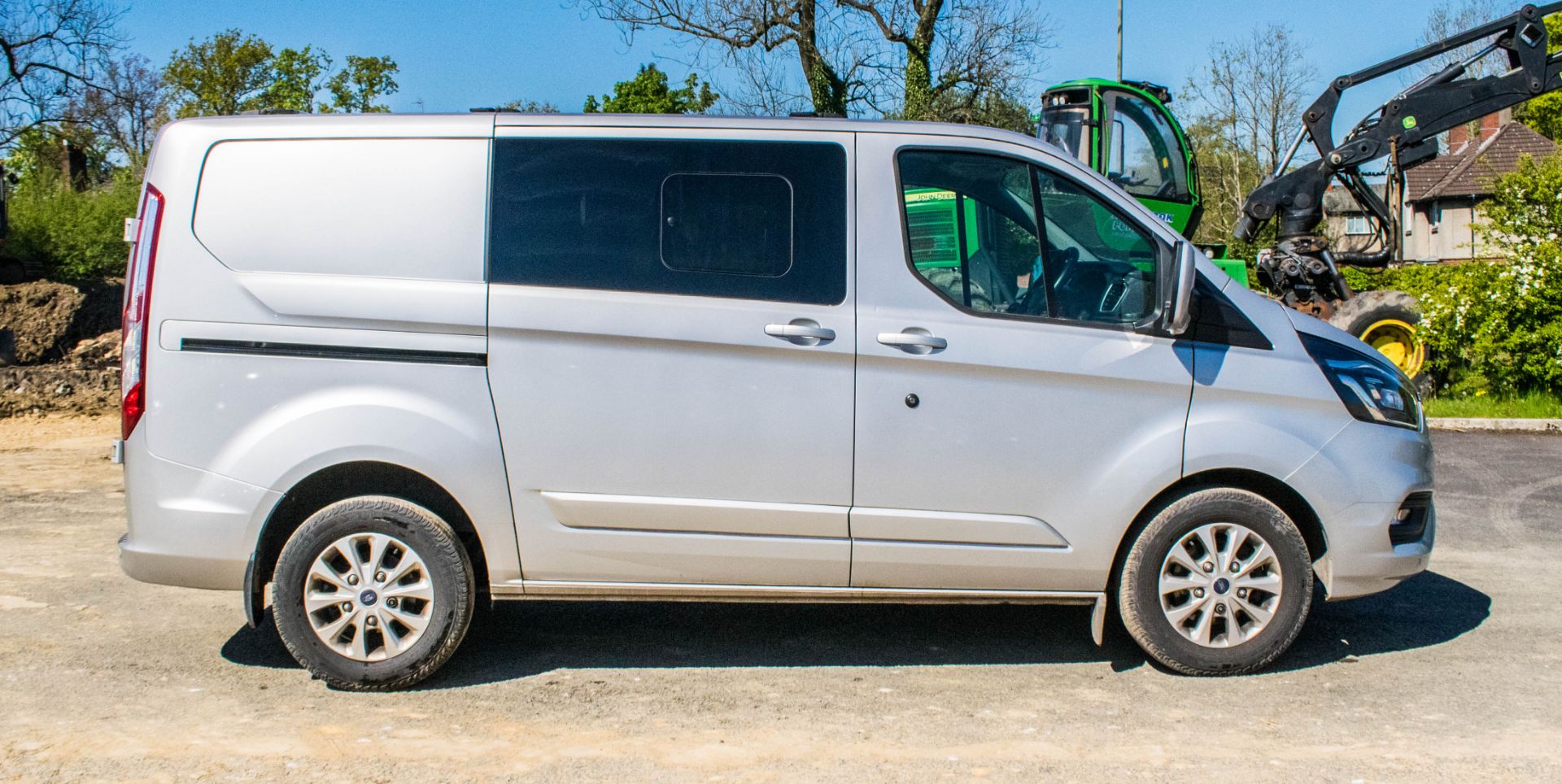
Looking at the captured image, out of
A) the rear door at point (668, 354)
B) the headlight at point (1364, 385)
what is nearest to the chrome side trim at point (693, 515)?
the rear door at point (668, 354)

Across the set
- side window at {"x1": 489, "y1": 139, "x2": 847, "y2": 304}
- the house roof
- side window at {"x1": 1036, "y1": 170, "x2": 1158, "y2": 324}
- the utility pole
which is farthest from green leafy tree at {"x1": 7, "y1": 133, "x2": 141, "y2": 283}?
the house roof

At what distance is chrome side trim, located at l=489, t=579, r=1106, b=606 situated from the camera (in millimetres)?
4965

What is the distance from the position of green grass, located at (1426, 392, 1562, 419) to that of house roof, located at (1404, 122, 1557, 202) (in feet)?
127

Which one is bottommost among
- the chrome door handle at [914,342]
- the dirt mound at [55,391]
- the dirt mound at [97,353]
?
the dirt mound at [55,391]

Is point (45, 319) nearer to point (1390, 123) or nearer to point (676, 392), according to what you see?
point (676, 392)

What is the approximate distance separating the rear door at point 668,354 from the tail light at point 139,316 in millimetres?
1228

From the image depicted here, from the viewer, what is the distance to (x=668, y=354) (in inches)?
190

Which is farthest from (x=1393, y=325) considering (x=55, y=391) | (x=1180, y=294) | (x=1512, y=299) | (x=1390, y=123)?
(x=55, y=391)

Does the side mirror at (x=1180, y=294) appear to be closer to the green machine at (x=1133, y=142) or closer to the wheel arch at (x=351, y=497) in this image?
the wheel arch at (x=351, y=497)

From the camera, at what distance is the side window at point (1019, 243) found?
4984mm

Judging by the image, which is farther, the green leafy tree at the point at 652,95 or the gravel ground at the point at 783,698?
the green leafy tree at the point at 652,95

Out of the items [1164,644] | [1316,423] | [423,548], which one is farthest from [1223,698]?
[423,548]

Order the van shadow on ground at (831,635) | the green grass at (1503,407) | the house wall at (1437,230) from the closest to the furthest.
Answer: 1. the van shadow on ground at (831,635)
2. the green grass at (1503,407)
3. the house wall at (1437,230)

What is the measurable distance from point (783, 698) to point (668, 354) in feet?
4.36
